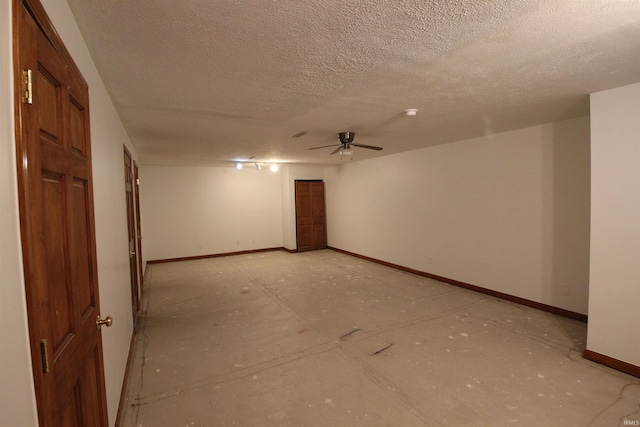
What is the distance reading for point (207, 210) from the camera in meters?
7.38

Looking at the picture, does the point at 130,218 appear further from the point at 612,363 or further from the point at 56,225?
the point at 612,363

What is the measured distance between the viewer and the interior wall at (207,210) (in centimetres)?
683

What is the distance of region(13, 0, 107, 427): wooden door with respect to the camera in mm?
782

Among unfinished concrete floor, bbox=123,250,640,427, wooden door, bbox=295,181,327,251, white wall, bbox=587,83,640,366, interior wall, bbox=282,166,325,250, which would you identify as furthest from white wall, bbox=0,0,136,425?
wooden door, bbox=295,181,327,251

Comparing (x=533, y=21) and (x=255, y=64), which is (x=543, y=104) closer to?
(x=533, y=21)

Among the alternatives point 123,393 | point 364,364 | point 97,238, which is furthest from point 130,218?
point 364,364

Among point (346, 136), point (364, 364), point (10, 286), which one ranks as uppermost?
point (346, 136)

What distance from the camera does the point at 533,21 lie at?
1.46 meters

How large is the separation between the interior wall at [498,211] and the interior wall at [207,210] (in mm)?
3099

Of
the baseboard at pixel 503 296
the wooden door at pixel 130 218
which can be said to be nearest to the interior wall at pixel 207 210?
the wooden door at pixel 130 218

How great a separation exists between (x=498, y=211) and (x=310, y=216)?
15.5ft

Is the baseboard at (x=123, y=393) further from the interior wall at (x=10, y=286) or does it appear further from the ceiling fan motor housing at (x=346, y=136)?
the ceiling fan motor housing at (x=346, y=136)

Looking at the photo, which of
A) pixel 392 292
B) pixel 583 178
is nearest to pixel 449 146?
pixel 583 178

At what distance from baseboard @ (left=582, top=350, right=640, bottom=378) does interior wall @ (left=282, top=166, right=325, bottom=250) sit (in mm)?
6049
